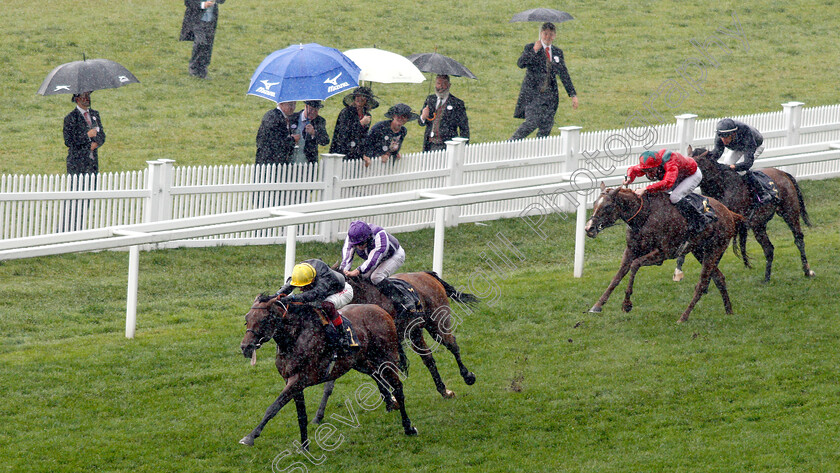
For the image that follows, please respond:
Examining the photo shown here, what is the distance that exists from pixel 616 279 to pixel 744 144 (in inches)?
87.5

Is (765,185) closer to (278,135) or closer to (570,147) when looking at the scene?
(570,147)

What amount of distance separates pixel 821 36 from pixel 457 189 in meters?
19.0

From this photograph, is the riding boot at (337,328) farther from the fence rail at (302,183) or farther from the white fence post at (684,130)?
the white fence post at (684,130)

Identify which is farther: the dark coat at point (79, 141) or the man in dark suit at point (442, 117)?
the man in dark suit at point (442, 117)

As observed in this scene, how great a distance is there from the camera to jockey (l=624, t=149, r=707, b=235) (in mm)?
9891

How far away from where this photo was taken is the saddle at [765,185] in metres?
11.2

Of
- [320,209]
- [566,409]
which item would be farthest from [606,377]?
[320,209]

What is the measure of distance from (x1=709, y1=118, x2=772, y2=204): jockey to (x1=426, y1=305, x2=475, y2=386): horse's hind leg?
4.07m

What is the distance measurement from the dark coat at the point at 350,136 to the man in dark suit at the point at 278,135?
24.9 inches

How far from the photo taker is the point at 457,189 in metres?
9.84

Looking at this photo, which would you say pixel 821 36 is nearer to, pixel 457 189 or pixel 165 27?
pixel 165 27

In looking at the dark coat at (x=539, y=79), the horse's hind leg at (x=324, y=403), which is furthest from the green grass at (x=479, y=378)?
the dark coat at (x=539, y=79)

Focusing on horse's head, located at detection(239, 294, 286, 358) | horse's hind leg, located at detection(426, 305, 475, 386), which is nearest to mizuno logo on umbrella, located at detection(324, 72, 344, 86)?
horse's hind leg, located at detection(426, 305, 475, 386)

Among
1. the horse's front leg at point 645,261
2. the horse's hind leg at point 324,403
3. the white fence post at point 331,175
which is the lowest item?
the horse's hind leg at point 324,403
